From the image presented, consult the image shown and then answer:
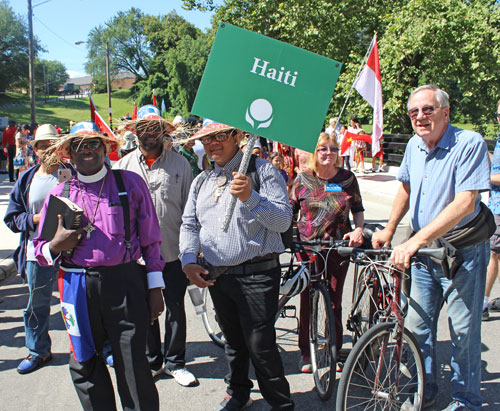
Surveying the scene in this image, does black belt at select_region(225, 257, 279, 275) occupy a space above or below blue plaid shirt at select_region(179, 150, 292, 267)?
below

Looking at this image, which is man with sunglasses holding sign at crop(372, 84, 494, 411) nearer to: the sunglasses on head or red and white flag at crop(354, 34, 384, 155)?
the sunglasses on head

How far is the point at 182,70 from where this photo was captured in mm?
51469

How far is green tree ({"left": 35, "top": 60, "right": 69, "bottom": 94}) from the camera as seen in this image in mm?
A: 97688

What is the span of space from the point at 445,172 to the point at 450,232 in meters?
0.38

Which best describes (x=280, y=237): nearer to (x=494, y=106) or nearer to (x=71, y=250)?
(x=71, y=250)

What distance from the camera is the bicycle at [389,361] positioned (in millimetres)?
2680

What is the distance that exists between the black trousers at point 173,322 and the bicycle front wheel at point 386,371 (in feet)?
4.72

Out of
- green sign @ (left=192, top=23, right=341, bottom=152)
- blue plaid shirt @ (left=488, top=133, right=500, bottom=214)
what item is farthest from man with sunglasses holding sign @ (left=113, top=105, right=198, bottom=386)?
blue plaid shirt @ (left=488, top=133, right=500, bottom=214)

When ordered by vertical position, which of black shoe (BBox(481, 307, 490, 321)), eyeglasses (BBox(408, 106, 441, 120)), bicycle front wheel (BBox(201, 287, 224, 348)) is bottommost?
bicycle front wheel (BBox(201, 287, 224, 348))

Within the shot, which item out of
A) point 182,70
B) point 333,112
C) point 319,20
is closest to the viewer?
point 319,20

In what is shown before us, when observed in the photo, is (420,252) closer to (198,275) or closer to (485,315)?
(198,275)

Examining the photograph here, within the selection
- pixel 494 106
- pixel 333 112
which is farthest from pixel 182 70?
pixel 494 106

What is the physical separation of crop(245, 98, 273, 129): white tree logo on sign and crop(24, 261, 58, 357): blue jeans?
2454 mm

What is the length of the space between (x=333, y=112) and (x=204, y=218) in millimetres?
21752
